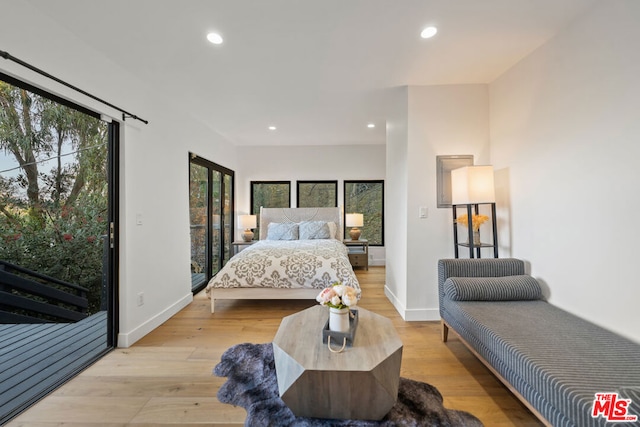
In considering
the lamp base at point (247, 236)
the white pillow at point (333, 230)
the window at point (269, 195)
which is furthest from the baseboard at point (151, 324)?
the white pillow at point (333, 230)

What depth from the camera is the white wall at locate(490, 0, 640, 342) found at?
155cm

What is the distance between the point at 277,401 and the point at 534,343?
152 centimetres

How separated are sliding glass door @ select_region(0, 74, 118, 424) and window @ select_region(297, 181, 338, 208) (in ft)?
11.3

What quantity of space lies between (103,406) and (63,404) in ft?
0.86

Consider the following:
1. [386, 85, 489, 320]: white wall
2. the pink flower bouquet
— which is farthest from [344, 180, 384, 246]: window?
the pink flower bouquet

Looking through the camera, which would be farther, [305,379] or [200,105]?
[200,105]

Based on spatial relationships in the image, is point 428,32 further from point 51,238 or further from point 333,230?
point 51,238

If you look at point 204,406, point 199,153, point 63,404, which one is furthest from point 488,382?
Result: point 199,153

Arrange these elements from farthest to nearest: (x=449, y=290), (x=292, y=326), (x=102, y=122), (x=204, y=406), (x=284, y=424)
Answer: (x=102, y=122)
(x=449, y=290)
(x=292, y=326)
(x=204, y=406)
(x=284, y=424)

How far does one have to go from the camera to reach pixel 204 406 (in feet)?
5.21

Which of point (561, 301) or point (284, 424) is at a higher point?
point (561, 301)

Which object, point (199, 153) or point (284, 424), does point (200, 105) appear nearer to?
point (199, 153)

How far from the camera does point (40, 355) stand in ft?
6.87

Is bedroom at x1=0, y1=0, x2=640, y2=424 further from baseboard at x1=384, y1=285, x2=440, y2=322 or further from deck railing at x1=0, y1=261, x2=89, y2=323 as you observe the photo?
deck railing at x1=0, y1=261, x2=89, y2=323
